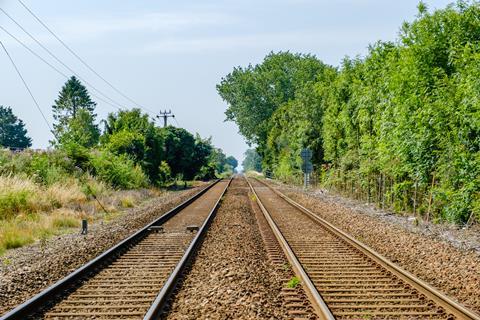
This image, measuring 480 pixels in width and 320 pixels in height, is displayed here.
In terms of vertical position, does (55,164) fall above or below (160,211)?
above

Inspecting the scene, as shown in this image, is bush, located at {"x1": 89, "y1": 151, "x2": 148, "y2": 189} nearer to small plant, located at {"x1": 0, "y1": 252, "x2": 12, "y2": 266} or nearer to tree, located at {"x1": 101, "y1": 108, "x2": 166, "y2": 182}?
tree, located at {"x1": 101, "y1": 108, "x2": 166, "y2": 182}

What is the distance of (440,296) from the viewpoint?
7.05 m

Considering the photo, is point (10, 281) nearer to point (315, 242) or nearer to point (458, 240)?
point (315, 242)

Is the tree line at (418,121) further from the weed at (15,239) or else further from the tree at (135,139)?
the tree at (135,139)

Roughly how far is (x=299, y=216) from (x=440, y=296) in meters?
11.7

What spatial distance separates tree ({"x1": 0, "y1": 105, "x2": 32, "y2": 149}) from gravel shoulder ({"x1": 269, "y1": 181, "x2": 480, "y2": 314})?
11512 centimetres

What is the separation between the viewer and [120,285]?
8.16 metres

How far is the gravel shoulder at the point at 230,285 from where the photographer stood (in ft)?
22.0

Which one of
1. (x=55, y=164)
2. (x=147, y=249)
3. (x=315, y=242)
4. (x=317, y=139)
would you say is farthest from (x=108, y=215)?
(x=317, y=139)

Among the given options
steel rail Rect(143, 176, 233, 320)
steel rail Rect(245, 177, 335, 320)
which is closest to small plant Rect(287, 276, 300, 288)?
steel rail Rect(245, 177, 335, 320)

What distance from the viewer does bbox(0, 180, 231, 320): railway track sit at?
6.68 m

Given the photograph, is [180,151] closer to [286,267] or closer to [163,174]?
[163,174]

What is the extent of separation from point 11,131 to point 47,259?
12215 cm

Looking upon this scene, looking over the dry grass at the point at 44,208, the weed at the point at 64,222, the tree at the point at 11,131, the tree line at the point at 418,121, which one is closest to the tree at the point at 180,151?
the tree line at the point at 418,121
